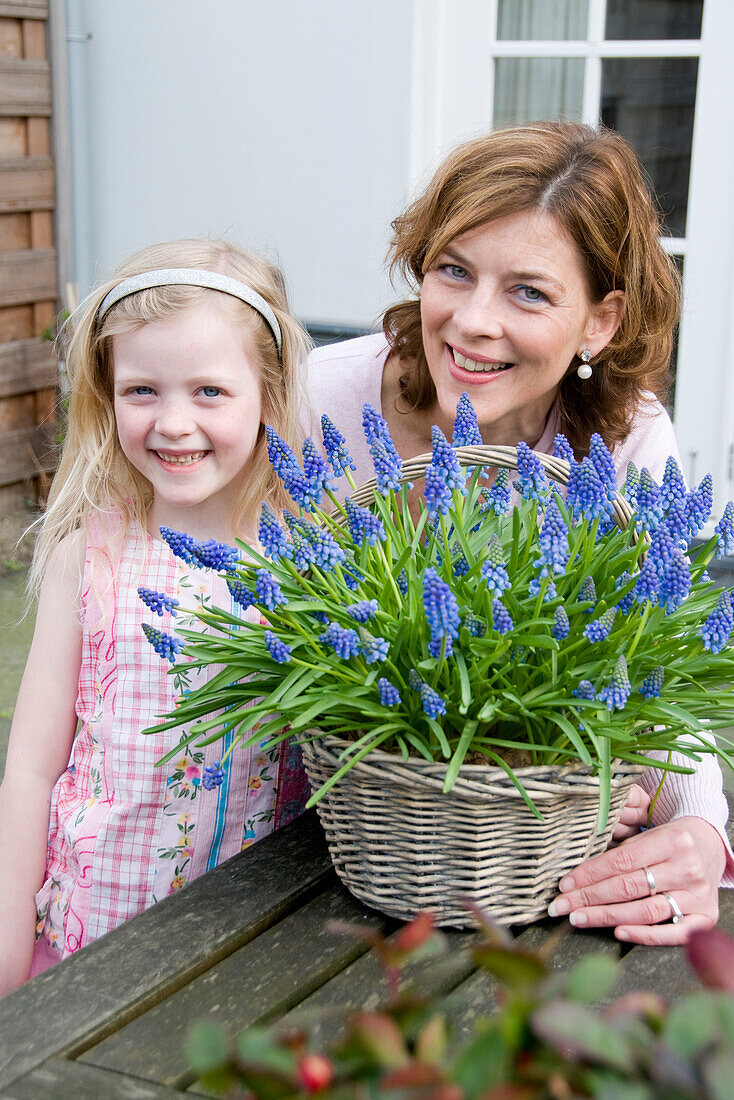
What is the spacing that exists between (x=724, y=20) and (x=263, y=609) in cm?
323

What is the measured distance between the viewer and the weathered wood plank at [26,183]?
4645 millimetres

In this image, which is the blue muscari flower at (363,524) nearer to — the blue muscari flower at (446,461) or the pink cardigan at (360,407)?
the blue muscari flower at (446,461)

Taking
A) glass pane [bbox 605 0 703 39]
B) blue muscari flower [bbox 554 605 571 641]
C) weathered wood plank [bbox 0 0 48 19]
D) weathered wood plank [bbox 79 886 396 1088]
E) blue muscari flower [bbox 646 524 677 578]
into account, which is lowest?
weathered wood plank [bbox 79 886 396 1088]

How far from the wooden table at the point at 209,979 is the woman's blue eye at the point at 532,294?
1006 millimetres

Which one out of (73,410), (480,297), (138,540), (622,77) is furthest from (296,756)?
(622,77)

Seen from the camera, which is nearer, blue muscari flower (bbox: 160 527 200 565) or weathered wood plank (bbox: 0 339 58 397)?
blue muscari flower (bbox: 160 527 200 565)

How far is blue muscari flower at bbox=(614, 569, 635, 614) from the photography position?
1098mm

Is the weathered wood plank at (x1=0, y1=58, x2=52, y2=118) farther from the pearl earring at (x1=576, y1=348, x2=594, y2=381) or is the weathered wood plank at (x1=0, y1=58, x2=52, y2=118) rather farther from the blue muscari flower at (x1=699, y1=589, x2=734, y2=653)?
the blue muscari flower at (x1=699, y1=589, x2=734, y2=653)

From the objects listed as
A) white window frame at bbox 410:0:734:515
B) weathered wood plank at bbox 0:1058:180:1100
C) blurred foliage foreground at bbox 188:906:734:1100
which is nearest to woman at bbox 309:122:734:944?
weathered wood plank at bbox 0:1058:180:1100

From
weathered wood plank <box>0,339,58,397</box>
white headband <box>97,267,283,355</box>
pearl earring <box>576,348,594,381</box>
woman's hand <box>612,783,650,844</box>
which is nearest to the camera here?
woman's hand <box>612,783,650,844</box>

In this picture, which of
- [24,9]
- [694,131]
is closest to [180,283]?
[694,131]

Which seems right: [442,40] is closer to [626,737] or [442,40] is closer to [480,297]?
[480,297]

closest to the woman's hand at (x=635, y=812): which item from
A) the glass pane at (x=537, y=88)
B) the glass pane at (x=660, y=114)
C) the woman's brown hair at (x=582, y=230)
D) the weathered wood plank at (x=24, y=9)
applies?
the woman's brown hair at (x=582, y=230)

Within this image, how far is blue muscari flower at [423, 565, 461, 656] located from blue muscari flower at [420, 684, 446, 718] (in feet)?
0.17
